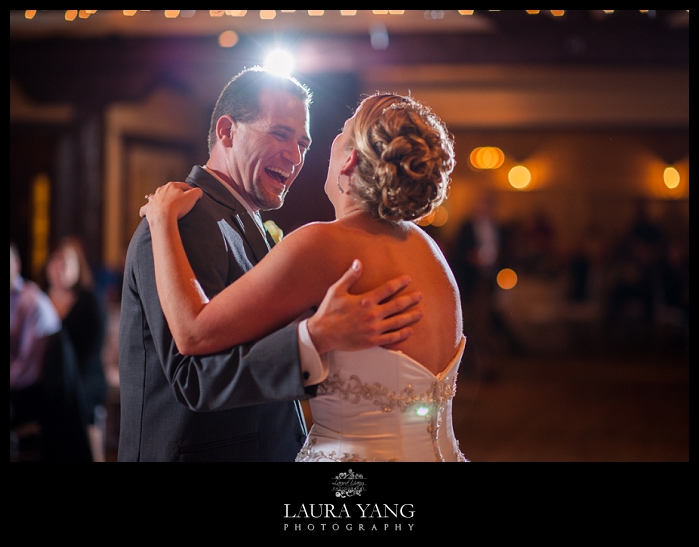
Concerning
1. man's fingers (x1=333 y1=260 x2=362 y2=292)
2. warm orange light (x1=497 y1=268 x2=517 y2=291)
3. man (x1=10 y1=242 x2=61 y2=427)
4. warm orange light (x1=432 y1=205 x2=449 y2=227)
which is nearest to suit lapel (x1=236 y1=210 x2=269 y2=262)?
man's fingers (x1=333 y1=260 x2=362 y2=292)

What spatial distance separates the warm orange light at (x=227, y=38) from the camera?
6.02m

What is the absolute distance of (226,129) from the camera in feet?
5.52

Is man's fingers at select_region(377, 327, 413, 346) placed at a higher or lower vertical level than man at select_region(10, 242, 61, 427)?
lower

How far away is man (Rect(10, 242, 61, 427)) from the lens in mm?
3385

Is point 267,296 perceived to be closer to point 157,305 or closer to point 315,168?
point 157,305

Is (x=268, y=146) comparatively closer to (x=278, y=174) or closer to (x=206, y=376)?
(x=278, y=174)

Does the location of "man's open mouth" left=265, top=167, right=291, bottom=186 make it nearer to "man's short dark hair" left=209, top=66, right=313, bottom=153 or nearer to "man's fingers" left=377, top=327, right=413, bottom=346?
"man's short dark hair" left=209, top=66, right=313, bottom=153

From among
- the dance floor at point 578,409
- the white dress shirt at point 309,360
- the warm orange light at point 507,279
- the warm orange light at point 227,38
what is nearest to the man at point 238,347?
the white dress shirt at point 309,360

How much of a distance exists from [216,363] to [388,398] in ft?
1.16

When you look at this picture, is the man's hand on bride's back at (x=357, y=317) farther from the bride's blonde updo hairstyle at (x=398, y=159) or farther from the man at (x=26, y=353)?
the man at (x=26, y=353)

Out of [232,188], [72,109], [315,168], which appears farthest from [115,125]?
[232,188]

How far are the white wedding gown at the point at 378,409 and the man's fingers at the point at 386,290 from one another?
121mm

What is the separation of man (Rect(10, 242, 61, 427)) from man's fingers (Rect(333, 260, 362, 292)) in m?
2.57
